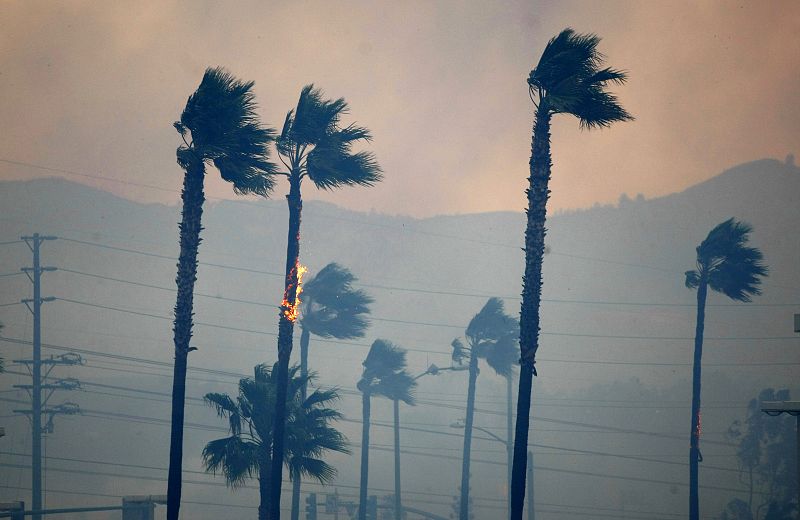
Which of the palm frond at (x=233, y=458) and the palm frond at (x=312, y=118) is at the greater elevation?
the palm frond at (x=312, y=118)

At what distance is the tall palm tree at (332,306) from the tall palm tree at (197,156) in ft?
79.6

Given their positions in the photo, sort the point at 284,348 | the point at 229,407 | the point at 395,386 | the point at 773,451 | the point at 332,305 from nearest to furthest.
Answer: the point at 284,348 → the point at 229,407 → the point at 332,305 → the point at 395,386 → the point at 773,451

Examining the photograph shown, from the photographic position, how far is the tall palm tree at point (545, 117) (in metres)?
24.1

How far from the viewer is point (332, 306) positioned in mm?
51125

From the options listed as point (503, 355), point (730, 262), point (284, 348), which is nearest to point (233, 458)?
point (284, 348)

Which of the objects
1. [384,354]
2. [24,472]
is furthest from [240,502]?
[384,354]

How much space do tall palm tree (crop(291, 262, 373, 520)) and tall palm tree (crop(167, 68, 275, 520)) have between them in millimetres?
24260

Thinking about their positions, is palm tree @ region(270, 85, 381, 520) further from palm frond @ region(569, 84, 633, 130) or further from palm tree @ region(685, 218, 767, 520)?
palm tree @ region(685, 218, 767, 520)

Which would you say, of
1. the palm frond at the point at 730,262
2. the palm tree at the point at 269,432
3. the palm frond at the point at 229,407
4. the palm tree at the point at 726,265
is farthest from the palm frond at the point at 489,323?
the palm frond at the point at 229,407

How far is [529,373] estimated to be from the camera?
2405 cm

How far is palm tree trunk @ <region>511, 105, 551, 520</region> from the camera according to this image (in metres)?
23.8

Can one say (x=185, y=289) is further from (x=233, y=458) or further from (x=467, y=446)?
(x=467, y=446)

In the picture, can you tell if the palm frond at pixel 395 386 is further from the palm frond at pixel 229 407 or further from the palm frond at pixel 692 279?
the palm frond at pixel 229 407

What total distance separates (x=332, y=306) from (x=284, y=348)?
2295 centimetres
